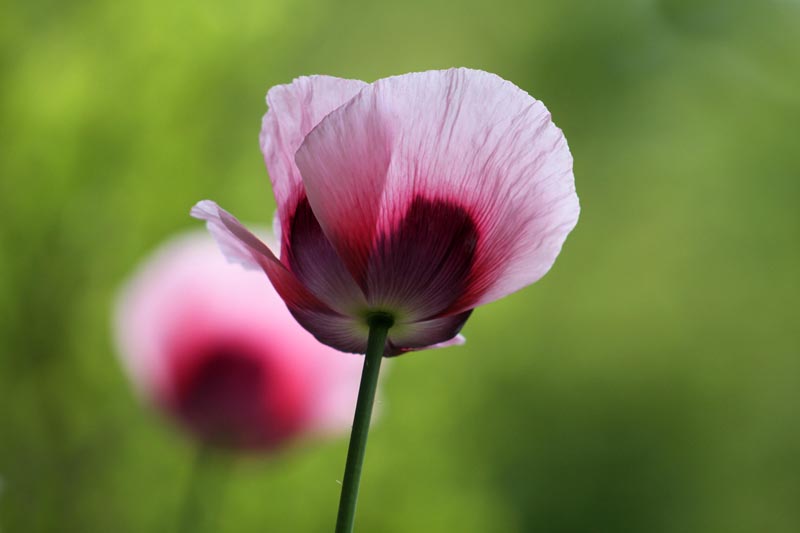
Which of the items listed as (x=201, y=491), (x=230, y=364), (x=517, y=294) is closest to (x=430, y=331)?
(x=230, y=364)

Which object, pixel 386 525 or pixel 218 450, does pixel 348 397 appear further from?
pixel 386 525

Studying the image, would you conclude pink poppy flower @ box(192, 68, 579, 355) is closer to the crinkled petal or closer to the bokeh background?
the crinkled petal

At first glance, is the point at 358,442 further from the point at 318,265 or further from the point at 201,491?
the point at 201,491

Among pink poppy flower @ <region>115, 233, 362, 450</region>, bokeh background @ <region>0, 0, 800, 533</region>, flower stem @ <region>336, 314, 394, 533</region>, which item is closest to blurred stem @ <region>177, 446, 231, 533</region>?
pink poppy flower @ <region>115, 233, 362, 450</region>

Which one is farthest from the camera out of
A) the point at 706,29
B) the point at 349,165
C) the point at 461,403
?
the point at 706,29

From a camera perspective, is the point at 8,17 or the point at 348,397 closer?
the point at 348,397

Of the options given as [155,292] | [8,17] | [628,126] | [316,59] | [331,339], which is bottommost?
[331,339]

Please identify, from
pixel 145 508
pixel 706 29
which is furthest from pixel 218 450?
pixel 706 29

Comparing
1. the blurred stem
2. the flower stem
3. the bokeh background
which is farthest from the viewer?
the bokeh background
